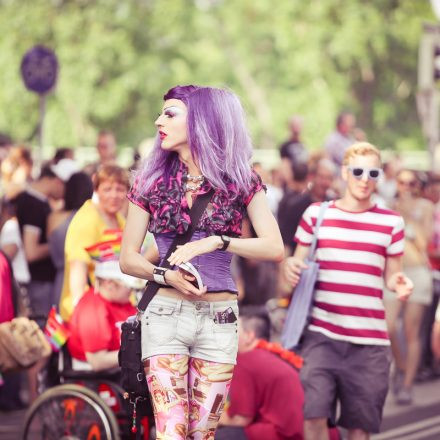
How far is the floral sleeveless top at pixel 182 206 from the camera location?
5.96 meters

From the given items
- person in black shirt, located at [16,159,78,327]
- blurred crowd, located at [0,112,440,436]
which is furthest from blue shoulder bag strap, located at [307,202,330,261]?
person in black shirt, located at [16,159,78,327]

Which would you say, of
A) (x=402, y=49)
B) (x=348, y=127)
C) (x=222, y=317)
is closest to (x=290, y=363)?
(x=222, y=317)

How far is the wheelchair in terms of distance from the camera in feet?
26.2

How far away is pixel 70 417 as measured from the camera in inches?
320

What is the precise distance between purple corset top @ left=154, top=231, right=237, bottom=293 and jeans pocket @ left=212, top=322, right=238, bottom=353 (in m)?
0.14

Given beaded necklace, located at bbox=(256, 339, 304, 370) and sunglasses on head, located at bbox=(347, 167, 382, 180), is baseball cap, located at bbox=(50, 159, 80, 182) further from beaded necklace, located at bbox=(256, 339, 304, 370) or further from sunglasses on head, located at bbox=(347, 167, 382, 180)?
sunglasses on head, located at bbox=(347, 167, 382, 180)

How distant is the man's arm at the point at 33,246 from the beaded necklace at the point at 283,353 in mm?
3279

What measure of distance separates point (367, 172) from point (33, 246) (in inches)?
164

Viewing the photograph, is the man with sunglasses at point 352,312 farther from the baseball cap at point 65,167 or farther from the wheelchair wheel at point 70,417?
the baseball cap at point 65,167

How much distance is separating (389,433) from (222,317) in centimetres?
458

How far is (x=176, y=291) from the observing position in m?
5.97

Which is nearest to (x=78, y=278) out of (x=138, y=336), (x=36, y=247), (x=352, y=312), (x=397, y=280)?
(x=352, y=312)

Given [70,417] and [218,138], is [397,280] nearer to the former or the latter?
[70,417]

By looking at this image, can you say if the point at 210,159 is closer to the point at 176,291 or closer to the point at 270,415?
the point at 176,291
